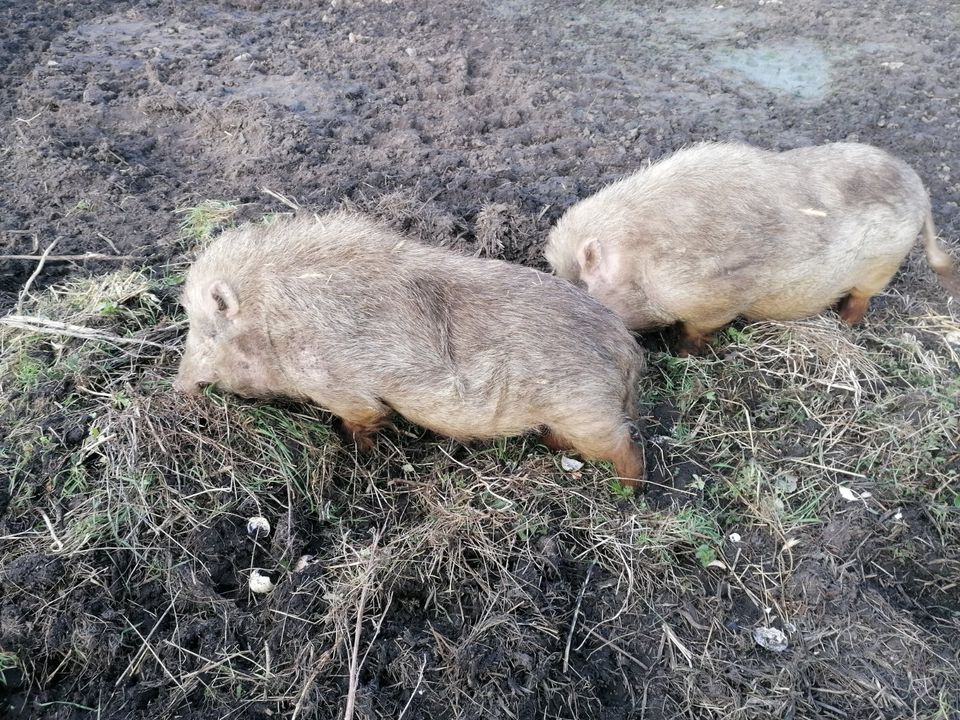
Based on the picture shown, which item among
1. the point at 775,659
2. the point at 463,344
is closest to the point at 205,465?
the point at 463,344

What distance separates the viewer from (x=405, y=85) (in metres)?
7.01

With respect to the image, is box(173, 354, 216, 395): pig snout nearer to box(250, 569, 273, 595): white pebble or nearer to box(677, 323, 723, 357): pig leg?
box(250, 569, 273, 595): white pebble

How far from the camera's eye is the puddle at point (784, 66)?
761cm

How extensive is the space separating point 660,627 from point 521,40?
22.2 ft

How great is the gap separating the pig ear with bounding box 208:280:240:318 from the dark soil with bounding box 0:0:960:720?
0.96 metres

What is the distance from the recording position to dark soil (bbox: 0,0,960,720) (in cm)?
304

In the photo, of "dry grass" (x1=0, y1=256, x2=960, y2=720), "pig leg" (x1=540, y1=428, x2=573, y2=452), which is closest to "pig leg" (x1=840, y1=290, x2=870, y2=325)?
"dry grass" (x1=0, y1=256, x2=960, y2=720)

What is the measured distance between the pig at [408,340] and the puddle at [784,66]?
5.37 metres

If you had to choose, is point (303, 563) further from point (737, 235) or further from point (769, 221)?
point (769, 221)

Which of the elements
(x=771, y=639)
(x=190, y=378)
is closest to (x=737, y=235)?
(x=771, y=639)

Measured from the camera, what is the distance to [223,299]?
11.6 feet

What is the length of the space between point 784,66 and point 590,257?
5228 millimetres

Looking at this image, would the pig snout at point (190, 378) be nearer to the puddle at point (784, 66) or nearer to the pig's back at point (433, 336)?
the pig's back at point (433, 336)

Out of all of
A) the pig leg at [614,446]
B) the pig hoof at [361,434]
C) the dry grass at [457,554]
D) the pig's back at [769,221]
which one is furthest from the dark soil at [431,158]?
the pig's back at [769,221]
